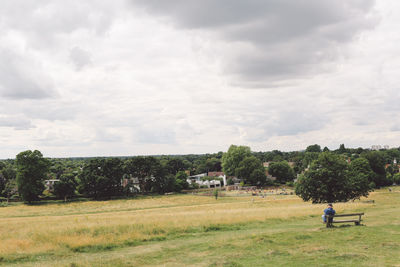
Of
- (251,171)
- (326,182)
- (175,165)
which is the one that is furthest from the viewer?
(175,165)

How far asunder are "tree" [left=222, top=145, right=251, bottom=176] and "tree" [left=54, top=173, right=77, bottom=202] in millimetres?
57170

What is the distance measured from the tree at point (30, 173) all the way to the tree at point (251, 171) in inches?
2445

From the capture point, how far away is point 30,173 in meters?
80.3

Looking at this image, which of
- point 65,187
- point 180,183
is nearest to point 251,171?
point 180,183

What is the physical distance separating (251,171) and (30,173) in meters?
68.2

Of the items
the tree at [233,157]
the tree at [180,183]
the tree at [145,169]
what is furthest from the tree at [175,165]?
the tree at [145,169]

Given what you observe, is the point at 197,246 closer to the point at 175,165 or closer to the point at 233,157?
the point at 233,157

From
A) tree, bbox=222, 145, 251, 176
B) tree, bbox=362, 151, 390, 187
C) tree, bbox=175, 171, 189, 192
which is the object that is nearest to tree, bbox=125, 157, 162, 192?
tree, bbox=175, 171, 189, 192

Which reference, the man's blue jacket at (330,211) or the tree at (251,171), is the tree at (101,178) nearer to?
the tree at (251,171)

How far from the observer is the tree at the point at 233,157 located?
12269 centimetres

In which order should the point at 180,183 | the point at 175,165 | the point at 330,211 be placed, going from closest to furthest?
the point at 330,211, the point at 180,183, the point at 175,165

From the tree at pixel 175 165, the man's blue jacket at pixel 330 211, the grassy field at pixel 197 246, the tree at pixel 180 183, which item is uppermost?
the tree at pixel 175 165

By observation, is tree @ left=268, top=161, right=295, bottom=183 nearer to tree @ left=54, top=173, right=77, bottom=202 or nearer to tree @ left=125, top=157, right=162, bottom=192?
tree @ left=125, top=157, right=162, bottom=192

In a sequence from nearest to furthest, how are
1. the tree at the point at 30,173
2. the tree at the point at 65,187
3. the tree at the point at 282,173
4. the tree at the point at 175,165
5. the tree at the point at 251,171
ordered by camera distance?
1. the tree at the point at 30,173
2. the tree at the point at 65,187
3. the tree at the point at 251,171
4. the tree at the point at 282,173
5. the tree at the point at 175,165
